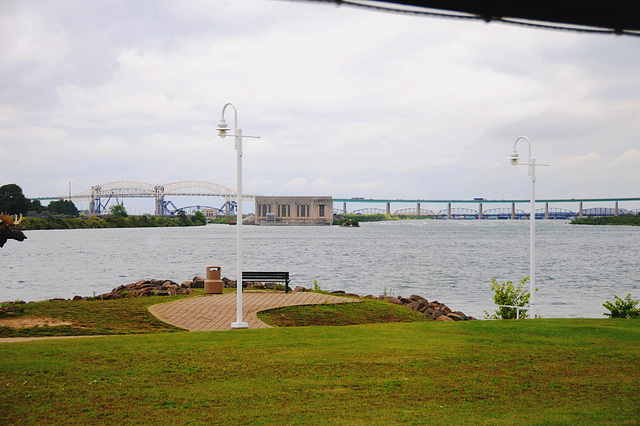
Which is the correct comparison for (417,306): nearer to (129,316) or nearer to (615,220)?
(129,316)

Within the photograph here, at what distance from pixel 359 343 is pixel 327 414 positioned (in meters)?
3.93

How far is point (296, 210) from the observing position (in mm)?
175250

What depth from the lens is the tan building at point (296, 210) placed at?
174 meters

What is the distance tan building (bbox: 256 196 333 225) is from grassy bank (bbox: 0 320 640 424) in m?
162

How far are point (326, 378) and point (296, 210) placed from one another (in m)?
168

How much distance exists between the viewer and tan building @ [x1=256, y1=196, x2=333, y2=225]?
17388cm

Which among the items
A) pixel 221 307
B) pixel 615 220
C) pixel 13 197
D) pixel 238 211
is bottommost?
pixel 615 220

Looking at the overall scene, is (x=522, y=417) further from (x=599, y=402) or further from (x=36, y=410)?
(x=36, y=410)

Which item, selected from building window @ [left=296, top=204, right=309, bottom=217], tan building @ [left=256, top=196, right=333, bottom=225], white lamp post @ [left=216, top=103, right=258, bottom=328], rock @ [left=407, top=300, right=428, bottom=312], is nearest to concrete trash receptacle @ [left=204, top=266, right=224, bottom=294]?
white lamp post @ [left=216, top=103, right=258, bottom=328]

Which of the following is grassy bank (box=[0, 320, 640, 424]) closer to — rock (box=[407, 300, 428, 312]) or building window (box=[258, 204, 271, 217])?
rock (box=[407, 300, 428, 312])

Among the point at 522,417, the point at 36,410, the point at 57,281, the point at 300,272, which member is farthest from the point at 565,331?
the point at 57,281

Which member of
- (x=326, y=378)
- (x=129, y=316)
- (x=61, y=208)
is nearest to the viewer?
(x=326, y=378)

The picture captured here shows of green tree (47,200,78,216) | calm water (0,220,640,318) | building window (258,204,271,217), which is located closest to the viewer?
calm water (0,220,640,318)

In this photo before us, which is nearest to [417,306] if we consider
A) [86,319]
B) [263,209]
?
[86,319]
